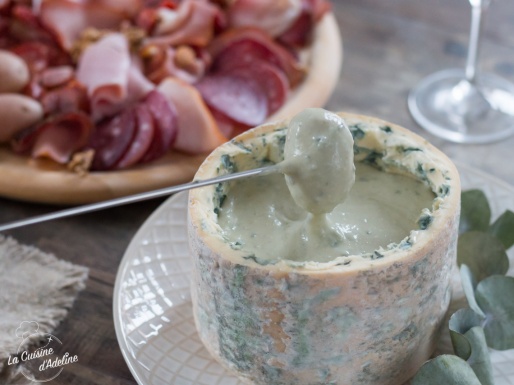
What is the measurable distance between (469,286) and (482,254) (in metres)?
0.12

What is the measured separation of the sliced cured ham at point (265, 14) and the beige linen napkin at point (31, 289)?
41.2 inches

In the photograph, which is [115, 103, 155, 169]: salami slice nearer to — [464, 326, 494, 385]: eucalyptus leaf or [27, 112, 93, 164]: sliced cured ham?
[27, 112, 93, 164]: sliced cured ham

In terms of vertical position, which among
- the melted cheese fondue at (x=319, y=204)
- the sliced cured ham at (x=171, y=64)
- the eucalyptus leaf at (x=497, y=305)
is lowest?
the sliced cured ham at (x=171, y=64)

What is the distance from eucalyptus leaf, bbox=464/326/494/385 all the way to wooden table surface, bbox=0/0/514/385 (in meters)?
0.70

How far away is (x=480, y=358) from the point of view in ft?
4.61

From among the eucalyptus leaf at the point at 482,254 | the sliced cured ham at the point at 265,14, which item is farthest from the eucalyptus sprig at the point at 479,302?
the sliced cured ham at the point at 265,14

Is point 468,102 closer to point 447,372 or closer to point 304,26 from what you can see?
point 304,26

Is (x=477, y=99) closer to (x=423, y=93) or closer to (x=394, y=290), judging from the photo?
(x=423, y=93)

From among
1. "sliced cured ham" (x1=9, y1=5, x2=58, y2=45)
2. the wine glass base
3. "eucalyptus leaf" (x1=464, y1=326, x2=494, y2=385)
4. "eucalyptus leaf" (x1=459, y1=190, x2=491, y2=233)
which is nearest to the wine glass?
the wine glass base

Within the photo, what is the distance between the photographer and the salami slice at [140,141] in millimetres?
2092

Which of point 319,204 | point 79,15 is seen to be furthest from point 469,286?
point 79,15

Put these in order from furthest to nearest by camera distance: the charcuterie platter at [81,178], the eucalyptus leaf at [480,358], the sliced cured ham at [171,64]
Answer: the sliced cured ham at [171,64] → the charcuterie platter at [81,178] → the eucalyptus leaf at [480,358]

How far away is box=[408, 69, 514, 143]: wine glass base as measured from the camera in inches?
94.1

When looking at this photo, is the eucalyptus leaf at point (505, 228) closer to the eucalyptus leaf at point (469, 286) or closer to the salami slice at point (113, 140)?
the eucalyptus leaf at point (469, 286)
